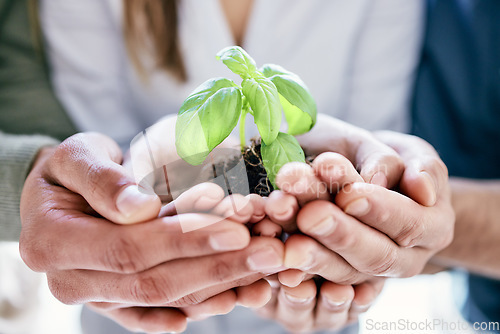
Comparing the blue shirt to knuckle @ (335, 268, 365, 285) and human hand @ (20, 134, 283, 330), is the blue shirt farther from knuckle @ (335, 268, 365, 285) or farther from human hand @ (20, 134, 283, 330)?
human hand @ (20, 134, 283, 330)

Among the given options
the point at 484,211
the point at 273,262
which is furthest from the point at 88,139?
the point at 484,211

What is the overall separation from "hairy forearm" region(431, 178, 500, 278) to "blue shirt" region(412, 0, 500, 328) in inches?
5.6

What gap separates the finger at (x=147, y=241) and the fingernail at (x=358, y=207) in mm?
140

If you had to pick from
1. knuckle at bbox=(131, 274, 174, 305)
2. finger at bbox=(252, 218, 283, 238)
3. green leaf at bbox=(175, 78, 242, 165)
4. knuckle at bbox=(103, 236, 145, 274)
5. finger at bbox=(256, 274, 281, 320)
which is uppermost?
green leaf at bbox=(175, 78, 242, 165)

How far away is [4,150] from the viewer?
0.84 m

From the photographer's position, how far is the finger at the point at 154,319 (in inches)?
26.4

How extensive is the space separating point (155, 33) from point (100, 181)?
0.62m

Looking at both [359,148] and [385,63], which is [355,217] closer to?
[359,148]

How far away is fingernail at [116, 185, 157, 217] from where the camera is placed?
1.67ft

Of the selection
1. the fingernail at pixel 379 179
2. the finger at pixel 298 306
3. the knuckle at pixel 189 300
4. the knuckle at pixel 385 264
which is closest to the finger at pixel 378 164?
the fingernail at pixel 379 179

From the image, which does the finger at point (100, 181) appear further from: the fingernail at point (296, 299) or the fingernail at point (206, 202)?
the fingernail at point (296, 299)

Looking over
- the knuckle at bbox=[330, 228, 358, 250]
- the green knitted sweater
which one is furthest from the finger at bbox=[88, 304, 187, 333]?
the green knitted sweater

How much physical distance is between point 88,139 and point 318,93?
670 mm

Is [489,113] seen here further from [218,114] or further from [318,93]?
[218,114]
